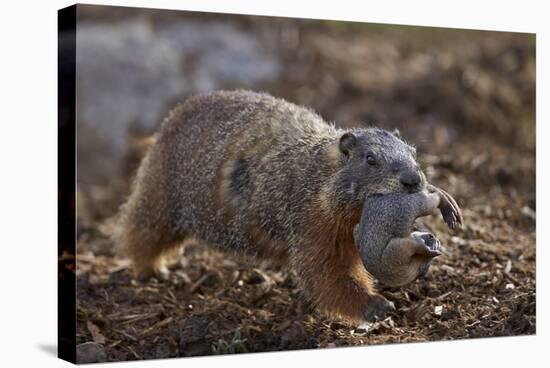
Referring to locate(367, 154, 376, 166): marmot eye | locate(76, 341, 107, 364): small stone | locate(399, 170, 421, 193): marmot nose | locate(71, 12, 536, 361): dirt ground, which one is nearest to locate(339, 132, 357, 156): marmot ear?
locate(367, 154, 376, 166): marmot eye

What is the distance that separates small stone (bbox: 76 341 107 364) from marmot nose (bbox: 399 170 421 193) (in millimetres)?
2796

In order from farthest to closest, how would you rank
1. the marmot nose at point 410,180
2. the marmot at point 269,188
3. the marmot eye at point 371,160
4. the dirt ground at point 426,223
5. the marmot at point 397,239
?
the dirt ground at point 426,223, the marmot at point 269,188, the marmot eye at point 371,160, the marmot nose at point 410,180, the marmot at point 397,239

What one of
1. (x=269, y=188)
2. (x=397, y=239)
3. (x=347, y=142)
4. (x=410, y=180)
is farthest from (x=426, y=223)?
(x=397, y=239)

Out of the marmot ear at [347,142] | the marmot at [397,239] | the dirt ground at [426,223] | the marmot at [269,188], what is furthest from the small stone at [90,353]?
the marmot ear at [347,142]

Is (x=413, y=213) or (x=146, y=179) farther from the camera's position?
(x=146, y=179)

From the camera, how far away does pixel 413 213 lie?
6.61 meters

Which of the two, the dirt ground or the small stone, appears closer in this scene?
the small stone

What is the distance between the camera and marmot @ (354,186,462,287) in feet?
21.5

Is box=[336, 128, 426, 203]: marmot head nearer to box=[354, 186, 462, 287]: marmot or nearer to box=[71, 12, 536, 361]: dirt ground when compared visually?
box=[354, 186, 462, 287]: marmot

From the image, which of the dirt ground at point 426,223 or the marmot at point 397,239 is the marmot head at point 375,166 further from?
the dirt ground at point 426,223

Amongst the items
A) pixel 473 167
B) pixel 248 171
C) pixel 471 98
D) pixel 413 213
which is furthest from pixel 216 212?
pixel 471 98

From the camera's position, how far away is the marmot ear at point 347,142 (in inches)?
282

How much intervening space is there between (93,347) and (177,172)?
2004mm

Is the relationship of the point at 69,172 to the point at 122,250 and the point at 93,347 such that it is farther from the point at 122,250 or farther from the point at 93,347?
the point at 122,250
